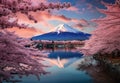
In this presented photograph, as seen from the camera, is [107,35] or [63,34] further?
[107,35]

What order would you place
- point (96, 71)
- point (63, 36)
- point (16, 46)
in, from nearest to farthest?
point (16, 46), point (63, 36), point (96, 71)

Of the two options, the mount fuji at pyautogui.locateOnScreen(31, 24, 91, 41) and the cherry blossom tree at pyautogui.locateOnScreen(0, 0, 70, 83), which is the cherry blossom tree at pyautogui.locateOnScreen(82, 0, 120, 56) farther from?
the cherry blossom tree at pyautogui.locateOnScreen(0, 0, 70, 83)

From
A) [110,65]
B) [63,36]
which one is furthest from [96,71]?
[63,36]

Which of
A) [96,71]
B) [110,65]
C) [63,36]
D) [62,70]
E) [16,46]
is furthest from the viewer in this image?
[110,65]

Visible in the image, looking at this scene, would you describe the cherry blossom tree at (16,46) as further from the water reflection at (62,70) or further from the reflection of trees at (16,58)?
the water reflection at (62,70)

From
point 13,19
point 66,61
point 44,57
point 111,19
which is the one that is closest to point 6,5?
point 13,19

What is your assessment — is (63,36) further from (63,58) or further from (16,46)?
(16,46)

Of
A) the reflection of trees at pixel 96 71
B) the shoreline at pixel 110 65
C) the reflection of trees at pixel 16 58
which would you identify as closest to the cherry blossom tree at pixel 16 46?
the reflection of trees at pixel 16 58
